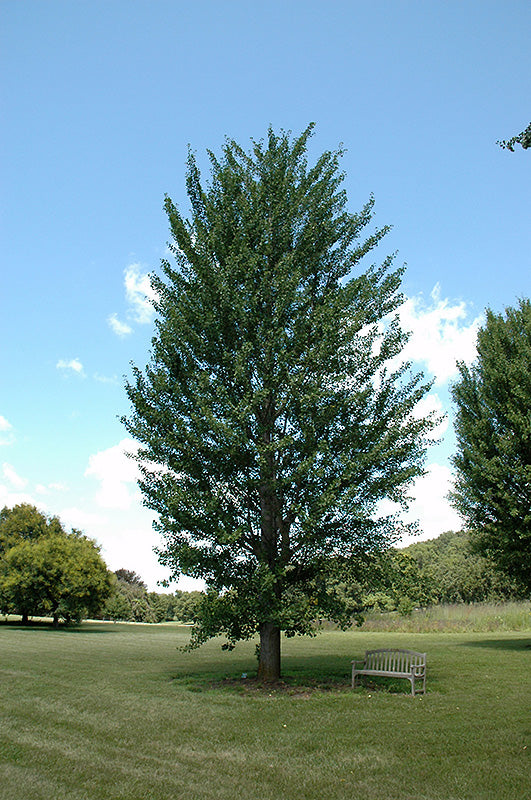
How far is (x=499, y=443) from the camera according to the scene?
19859mm

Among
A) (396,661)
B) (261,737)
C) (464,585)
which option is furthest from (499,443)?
(464,585)

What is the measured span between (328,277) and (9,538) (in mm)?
38450

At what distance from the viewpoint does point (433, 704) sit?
10.1m

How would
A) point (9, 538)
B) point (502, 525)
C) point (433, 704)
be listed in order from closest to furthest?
point (433, 704) < point (502, 525) < point (9, 538)

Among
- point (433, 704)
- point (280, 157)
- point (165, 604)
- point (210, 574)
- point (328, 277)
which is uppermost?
point (280, 157)

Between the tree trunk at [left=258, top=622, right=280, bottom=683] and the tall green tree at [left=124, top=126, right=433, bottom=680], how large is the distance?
0.03 metres

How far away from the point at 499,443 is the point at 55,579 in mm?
27332

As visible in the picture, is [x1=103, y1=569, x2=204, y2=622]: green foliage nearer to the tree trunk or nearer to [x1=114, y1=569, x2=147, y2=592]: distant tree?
[x1=114, y1=569, x2=147, y2=592]: distant tree

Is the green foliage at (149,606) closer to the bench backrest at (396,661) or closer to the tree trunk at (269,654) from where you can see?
the tree trunk at (269,654)

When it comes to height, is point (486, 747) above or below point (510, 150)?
below

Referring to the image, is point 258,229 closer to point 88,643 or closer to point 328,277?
point 328,277

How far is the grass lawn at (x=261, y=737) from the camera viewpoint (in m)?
5.89

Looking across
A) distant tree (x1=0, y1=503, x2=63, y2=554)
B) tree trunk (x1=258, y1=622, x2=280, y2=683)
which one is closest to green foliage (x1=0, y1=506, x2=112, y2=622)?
distant tree (x1=0, y1=503, x2=63, y2=554)

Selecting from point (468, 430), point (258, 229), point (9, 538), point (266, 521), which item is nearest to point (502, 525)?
point (468, 430)
